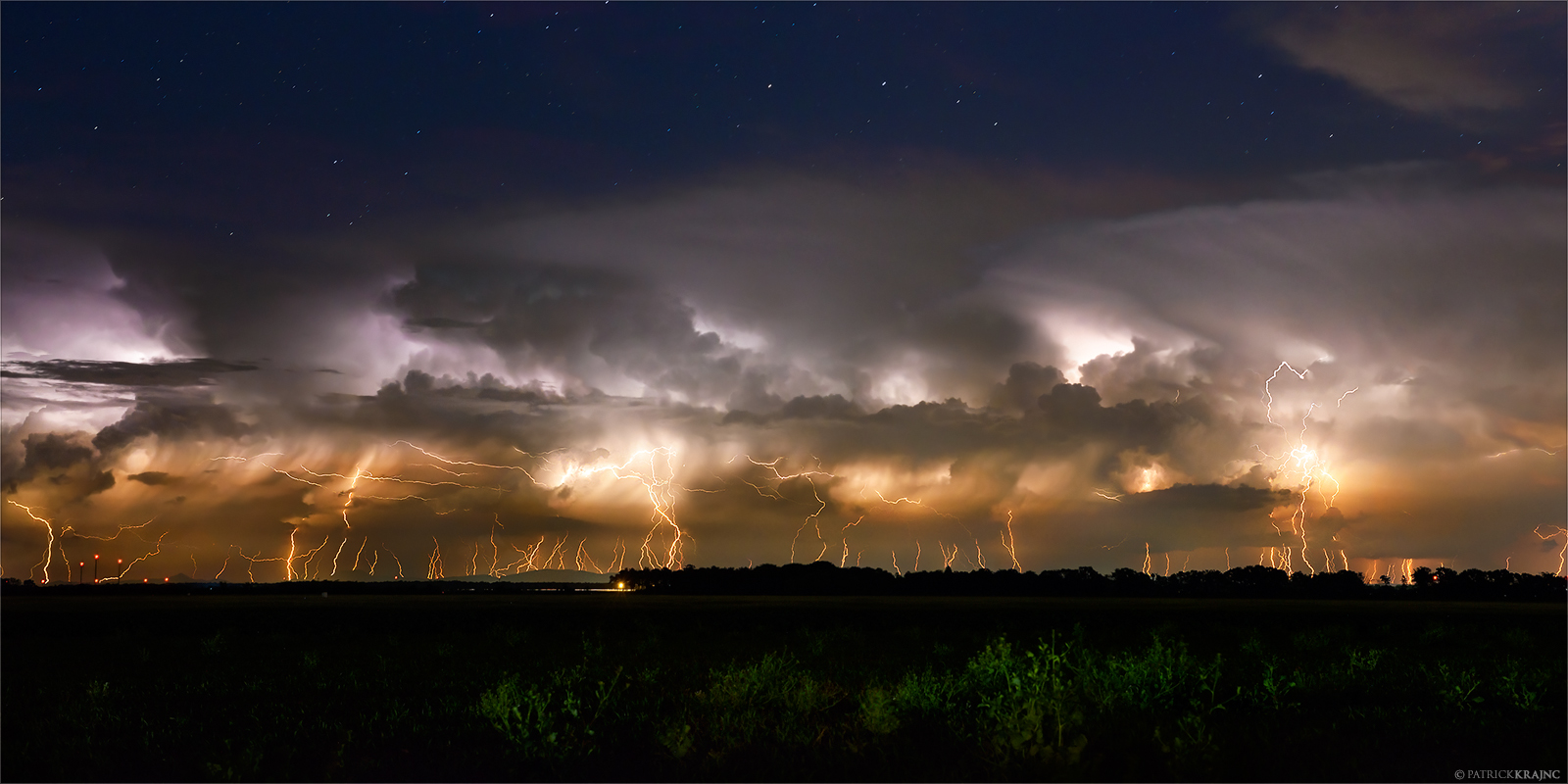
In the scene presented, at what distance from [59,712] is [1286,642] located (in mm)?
40200

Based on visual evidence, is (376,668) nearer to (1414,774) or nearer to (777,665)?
(777,665)

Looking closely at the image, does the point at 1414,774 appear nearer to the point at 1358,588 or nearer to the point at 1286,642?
the point at 1286,642

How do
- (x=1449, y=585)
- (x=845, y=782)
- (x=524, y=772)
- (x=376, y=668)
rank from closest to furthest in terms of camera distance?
(x=845, y=782)
(x=524, y=772)
(x=376, y=668)
(x=1449, y=585)

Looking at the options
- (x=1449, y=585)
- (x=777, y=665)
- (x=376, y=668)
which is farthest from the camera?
(x=1449, y=585)

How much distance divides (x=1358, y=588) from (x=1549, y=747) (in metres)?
171

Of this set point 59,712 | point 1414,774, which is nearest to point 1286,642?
point 1414,774

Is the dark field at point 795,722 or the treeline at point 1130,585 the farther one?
the treeline at point 1130,585

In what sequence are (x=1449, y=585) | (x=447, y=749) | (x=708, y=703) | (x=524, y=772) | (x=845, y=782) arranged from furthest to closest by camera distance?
(x=1449, y=585), (x=708, y=703), (x=447, y=749), (x=524, y=772), (x=845, y=782)

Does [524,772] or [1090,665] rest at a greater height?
[1090,665]

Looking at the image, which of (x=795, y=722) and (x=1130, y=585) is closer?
(x=795, y=722)

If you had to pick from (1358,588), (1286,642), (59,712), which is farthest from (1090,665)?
(1358,588)

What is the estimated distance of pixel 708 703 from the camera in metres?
16.6

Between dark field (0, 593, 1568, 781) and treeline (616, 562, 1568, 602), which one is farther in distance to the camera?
treeline (616, 562, 1568, 602)

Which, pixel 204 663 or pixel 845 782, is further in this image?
pixel 204 663
